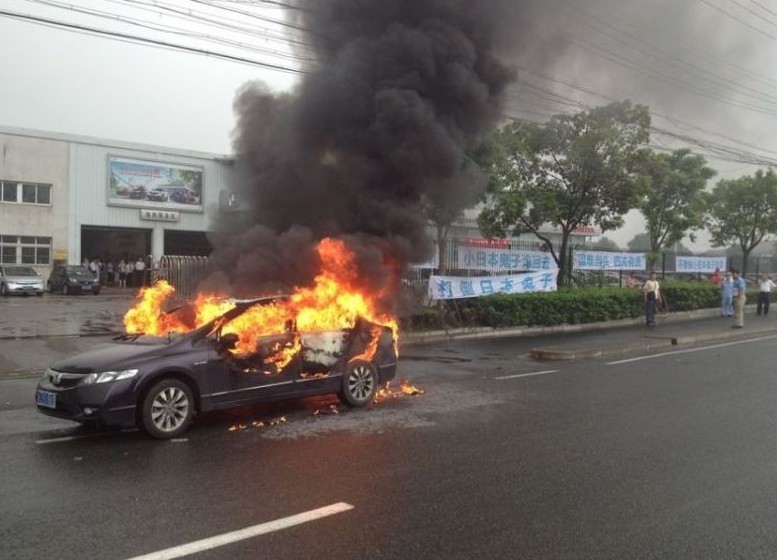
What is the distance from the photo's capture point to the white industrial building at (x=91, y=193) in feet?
102

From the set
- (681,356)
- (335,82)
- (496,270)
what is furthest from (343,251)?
(496,270)

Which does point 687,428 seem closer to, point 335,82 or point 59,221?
point 335,82

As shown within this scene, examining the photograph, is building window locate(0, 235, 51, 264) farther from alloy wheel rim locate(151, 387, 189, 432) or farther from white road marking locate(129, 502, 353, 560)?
white road marking locate(129, 502, 353, 560)

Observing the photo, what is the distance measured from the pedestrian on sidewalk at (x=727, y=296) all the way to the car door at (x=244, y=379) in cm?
1804

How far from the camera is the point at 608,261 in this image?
22469 millimetres

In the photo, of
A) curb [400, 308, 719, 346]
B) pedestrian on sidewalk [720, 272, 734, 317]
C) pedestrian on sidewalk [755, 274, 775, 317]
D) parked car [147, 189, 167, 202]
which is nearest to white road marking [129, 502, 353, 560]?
curb [400, 308, 719, 346]

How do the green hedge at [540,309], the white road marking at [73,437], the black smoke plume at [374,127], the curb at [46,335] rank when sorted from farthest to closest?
the green hedge at [540,309], the curb at [46,335], the black smoke plume at [374,127], the white road marking at [73,437]

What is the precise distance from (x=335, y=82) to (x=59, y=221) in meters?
26.6

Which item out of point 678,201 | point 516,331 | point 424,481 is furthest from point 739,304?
point 424,481

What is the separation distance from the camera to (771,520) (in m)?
4.32

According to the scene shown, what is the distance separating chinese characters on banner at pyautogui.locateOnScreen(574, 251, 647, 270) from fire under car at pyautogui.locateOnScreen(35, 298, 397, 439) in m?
14.7

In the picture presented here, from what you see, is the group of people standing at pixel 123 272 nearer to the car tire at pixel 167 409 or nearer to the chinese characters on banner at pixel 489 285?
the chinese characters on banner at pixel 489 285

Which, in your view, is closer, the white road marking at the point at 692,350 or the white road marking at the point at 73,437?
the white road marking at the point at 73,437

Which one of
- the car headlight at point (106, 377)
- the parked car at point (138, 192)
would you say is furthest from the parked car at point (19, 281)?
the car headlight at point (106, 377)
